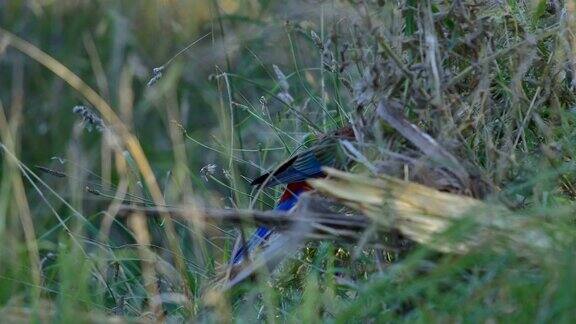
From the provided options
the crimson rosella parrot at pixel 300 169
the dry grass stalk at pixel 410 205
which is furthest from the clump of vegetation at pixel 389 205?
the crimson rosella parrot at pixel 300 169

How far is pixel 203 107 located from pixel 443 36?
290cm

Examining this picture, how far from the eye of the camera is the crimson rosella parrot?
351 centimetres

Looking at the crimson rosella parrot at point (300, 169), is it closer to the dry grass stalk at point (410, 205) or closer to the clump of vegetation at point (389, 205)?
the clump of vegetation at point (389, 205)

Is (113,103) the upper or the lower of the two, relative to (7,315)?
lower

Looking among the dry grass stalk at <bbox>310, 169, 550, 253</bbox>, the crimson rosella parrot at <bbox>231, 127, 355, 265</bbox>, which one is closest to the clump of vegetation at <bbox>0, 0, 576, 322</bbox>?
the dry grass stalk at <bbox>310, 169, 550, 253</bbox>

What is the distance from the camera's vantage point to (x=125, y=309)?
341 centimetres

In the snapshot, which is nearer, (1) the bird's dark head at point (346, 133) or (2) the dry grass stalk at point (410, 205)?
(2) the dry grass stalk at point (410, 205)

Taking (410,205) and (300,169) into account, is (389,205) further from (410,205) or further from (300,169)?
(300,169)

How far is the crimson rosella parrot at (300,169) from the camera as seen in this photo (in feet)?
11.5

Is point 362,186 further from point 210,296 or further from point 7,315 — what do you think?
point 7,315

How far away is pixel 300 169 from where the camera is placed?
12.5 feet

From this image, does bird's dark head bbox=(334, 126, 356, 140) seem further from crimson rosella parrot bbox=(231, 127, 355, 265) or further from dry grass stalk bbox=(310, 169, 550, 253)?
dry grass stalk bbox=(310, 169, 550, 253)

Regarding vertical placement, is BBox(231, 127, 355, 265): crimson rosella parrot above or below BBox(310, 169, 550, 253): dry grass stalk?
below

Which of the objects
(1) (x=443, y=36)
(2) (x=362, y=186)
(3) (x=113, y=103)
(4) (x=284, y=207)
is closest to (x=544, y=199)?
(2) (x=362, y=186)
